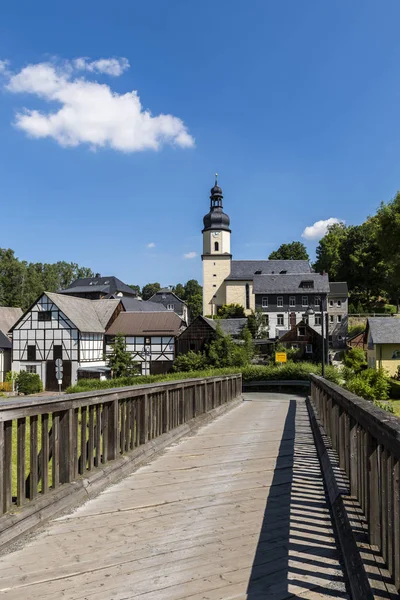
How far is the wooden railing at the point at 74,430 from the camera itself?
3826 mm

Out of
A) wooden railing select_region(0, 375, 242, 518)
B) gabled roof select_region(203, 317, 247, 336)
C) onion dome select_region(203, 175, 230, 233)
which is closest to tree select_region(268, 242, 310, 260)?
onion dome select_region(203, 175, 230, 233)

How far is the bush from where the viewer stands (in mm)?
41219

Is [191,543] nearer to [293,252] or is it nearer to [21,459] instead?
[21,459]

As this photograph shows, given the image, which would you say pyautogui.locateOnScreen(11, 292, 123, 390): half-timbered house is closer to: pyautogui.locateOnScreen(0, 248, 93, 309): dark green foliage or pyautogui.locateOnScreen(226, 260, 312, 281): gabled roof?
pyautogui.locateOnScreen(226, 260, 312, 281): gabled roof

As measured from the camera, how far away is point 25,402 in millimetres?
3928

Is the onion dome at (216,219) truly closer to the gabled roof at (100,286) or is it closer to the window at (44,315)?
the gabled roof at (100,286)

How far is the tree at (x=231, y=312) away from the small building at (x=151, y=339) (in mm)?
19737

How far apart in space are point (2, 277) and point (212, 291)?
34.1 meters

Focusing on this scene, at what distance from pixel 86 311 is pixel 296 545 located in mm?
47665

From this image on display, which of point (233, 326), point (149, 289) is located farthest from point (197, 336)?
point (149, 289)

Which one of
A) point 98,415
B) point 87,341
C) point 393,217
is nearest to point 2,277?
point 87,341

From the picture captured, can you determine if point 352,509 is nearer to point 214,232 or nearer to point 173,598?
point 173,598

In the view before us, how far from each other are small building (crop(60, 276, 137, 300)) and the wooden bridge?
70460 mm

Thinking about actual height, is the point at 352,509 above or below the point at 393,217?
below
